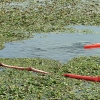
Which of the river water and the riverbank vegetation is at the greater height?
the riverbank vegetation

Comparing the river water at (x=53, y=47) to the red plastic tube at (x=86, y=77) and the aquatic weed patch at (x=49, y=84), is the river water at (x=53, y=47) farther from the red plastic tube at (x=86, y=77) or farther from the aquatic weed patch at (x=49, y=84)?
the red plastic tube at (x=86, y=77)

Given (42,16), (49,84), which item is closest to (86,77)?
(49,84)

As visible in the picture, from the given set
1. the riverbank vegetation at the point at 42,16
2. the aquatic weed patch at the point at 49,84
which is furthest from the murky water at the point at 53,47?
the aquatic weed patch at the point at 49,84

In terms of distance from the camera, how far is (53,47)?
2038 cm

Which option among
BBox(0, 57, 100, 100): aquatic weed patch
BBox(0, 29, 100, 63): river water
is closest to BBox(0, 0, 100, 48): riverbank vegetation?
BBox(0, 29, 100, 63): river water

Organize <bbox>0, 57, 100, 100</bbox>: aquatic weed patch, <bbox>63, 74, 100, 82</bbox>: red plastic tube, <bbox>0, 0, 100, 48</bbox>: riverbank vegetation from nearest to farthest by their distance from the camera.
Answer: <bbox>0, 57, 100, 100</bbox>: aquatic weed patch
<bbox>63, 74, 100, 82</bbox>: red plastic tube
<bbox>0, 0, 100, 48</bbox>: riverbank vegetation

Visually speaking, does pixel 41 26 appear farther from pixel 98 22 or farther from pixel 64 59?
pixel 64 59

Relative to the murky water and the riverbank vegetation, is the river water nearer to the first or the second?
the murky water

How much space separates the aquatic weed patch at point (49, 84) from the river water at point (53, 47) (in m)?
1.59

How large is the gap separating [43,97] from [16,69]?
357cm

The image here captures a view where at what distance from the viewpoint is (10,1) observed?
117 ft

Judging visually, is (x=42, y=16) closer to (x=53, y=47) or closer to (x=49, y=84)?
(x=53, y=47)

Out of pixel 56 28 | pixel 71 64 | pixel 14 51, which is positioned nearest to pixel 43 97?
pixel 71 64

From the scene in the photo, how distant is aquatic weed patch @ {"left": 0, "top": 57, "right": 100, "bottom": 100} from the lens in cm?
1245
